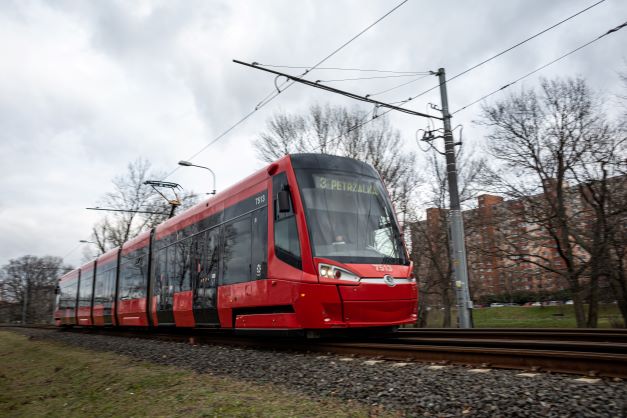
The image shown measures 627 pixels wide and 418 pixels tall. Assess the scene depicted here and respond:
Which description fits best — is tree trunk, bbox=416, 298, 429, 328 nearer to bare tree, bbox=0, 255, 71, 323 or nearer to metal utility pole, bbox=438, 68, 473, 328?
metal utility pole, bbox=438, 68, 473, 328

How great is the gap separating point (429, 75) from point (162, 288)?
10436mm

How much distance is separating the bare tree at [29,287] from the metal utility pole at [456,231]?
7562 cm

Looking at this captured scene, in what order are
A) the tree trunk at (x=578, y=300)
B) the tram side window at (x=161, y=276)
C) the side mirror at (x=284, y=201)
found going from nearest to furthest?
the side mirror at (x=284, y=201) < the tram side window at (x=161, y=276) < the tree trunk at (x=578, y=300)

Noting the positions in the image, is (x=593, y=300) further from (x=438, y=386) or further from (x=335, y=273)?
(x=438, y=386)

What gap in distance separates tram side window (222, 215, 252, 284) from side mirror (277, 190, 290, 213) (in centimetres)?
156

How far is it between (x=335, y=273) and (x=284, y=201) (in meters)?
1.52

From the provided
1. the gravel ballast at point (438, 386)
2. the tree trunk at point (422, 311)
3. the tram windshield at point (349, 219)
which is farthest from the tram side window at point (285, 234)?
the tree trunk at point (422, 311)

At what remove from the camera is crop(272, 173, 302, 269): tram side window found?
7859 millimetres

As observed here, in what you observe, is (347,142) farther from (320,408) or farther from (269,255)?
(320,408)

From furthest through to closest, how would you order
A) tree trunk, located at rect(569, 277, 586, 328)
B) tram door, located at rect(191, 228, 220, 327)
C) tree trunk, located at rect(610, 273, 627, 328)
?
tree trunk, located at rect(569, 277, 586, 328) < tree trunk, located at rect(610, 273, 627, 328) < tram door, located at rect(191, 228, 220, 327)

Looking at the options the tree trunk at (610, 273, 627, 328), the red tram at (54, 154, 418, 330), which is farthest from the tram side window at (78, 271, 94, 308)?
the tree trunk at (610, 273, 627, 328)

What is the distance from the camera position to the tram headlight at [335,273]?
24.6 ft

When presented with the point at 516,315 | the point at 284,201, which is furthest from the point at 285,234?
the point at 516,315

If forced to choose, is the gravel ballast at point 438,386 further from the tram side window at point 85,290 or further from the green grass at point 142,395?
the tram side window at point 85,290
